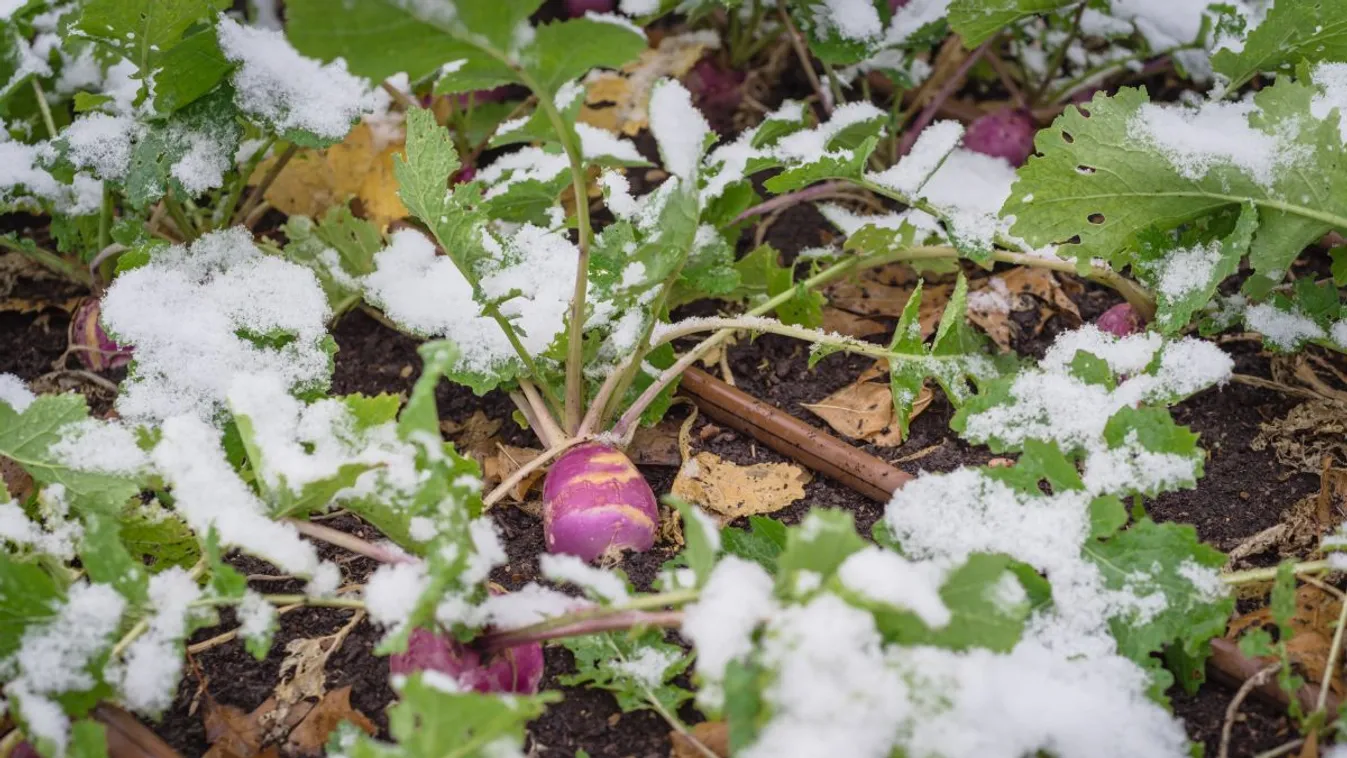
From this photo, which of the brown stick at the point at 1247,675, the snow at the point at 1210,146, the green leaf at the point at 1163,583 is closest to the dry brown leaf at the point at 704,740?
the green leaf at the point at 1163,583

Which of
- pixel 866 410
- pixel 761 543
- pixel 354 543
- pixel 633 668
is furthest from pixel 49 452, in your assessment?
pixel 866 410

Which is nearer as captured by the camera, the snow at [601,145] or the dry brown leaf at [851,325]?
the snow at [601,145]

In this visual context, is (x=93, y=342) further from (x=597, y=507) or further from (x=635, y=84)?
(x=635, y=84)

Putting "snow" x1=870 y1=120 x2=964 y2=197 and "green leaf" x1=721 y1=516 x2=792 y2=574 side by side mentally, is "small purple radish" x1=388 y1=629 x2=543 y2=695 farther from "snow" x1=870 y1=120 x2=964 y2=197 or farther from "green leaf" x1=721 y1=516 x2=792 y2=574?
"snow" x1=870 y1=120 x2=964 y2=197

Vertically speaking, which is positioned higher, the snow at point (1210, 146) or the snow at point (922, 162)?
the snow at point (1210, 146)

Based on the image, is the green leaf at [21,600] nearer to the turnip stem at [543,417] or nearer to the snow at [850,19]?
the turnip stem at [543,417]

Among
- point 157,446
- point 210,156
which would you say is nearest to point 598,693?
point 157,446

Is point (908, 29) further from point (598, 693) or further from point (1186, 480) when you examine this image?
point (598, 693)
